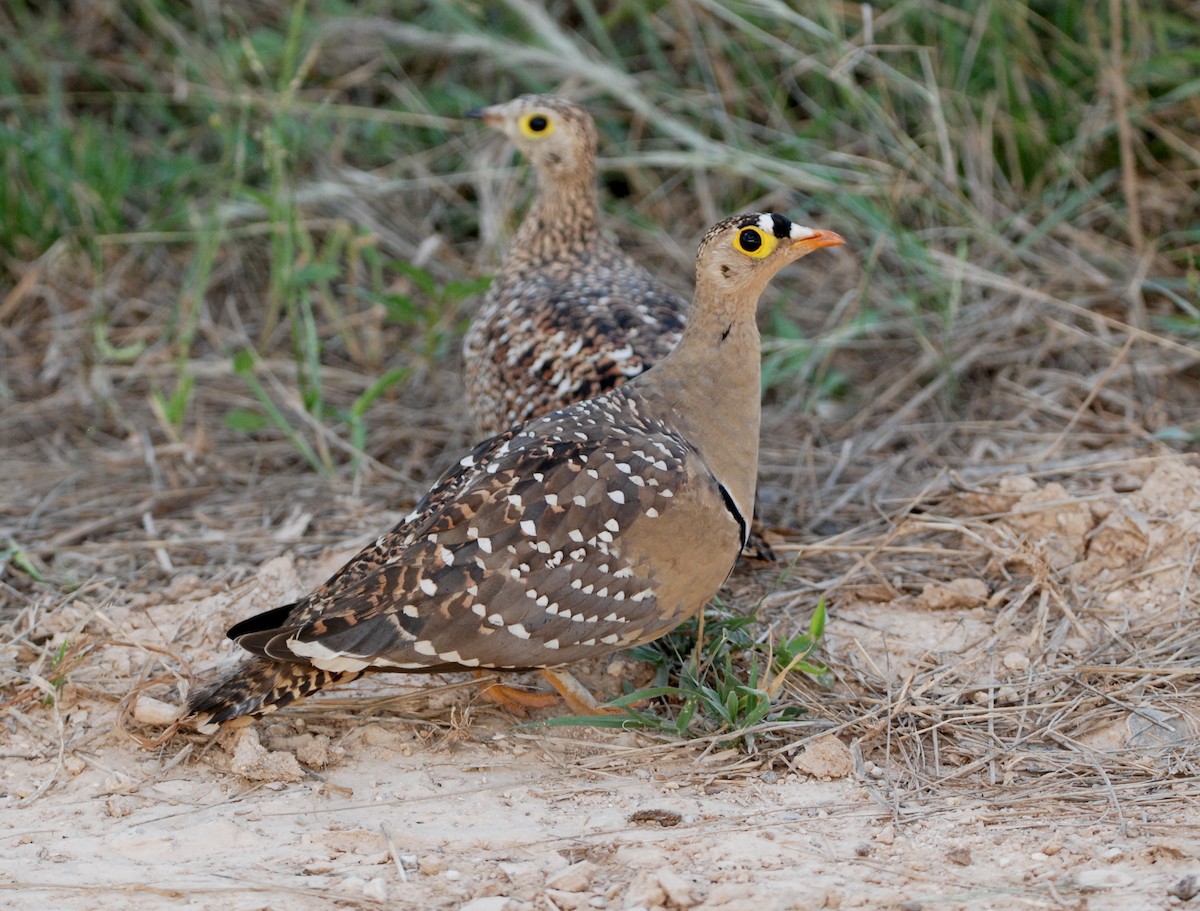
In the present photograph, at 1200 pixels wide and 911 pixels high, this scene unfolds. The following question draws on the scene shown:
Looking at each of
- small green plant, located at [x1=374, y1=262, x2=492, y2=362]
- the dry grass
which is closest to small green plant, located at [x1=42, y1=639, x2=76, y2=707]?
the dry grass

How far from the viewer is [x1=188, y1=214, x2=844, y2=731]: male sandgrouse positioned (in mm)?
3201

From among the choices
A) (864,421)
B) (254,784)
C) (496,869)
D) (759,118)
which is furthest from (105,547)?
(759,118)

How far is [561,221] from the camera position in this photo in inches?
197

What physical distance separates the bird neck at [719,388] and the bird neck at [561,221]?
1280 millimetres

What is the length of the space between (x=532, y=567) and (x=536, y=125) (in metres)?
2.29

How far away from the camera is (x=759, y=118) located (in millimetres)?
6293

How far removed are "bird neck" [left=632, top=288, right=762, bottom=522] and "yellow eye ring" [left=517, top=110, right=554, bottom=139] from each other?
151 centimetres

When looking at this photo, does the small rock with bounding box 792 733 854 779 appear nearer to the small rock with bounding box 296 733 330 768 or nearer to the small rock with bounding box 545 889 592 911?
the small rock with bounding box 545 889 592 911

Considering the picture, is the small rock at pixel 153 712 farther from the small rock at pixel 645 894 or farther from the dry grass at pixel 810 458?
the small rock at pixel 645 894

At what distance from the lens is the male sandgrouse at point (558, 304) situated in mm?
4227

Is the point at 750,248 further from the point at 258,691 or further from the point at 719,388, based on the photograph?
the point at 258,691

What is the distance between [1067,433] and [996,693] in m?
1.42

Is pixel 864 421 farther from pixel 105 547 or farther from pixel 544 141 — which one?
pixel 105 547

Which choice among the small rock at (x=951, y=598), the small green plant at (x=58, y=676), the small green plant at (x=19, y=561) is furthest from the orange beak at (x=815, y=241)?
the small green plant at (x=19, y=561)
